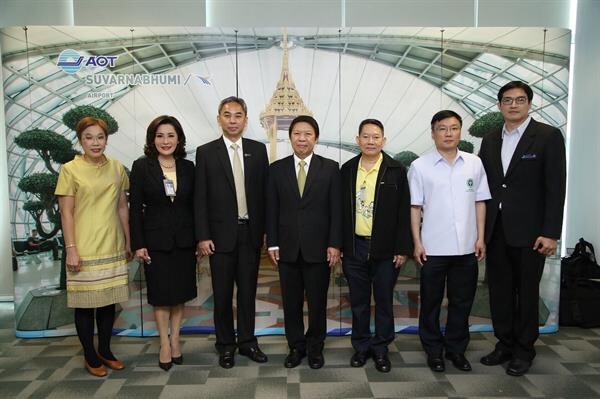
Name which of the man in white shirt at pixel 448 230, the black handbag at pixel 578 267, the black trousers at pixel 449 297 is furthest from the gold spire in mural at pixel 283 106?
the black handbag at pixel 578 267

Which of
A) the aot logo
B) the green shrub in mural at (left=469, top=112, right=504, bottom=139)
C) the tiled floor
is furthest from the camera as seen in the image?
the green shrub in mural at (left=469, top=112, right=504, bottom=139)

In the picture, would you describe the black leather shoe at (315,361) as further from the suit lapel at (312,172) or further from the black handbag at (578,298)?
the black handbag at (578,298)

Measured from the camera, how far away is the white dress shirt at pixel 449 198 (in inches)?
106

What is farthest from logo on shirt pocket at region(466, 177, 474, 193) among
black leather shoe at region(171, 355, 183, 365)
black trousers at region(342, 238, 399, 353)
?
black leather shoe at region(171, 355, 183, 365)

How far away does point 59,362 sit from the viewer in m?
3.00

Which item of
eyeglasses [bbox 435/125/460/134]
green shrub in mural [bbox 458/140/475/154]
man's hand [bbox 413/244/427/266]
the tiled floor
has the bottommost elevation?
the tiled floor

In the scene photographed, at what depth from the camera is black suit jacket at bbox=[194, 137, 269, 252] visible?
2.73 metres

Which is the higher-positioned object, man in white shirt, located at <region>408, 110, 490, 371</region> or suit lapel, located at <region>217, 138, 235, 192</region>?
suit lapel, located at <region>217, 138, 235, 192</region>

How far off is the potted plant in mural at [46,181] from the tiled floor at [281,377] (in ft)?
1.20

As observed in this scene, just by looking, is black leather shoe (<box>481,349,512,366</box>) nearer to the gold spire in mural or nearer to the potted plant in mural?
the gold spire in mural

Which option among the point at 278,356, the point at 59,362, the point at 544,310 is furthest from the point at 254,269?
the point at 544,310

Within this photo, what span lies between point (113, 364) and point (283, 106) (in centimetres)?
222

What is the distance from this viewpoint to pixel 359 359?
2.87 metres

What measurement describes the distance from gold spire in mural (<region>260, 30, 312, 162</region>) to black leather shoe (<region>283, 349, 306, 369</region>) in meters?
1.62
